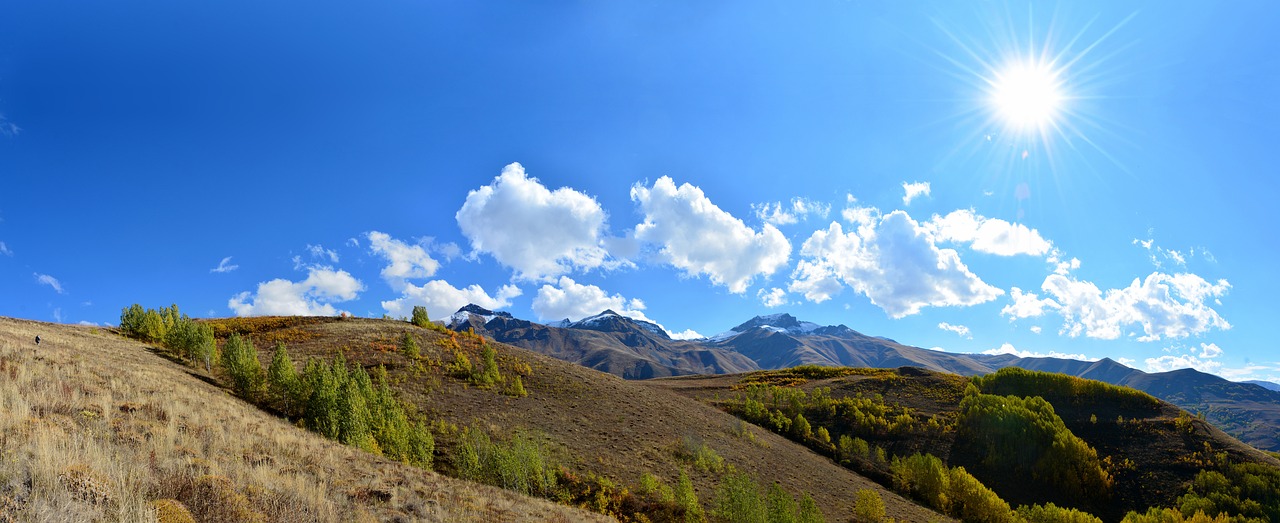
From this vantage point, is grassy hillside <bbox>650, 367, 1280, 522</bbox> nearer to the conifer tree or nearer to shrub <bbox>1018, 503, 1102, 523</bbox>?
shrub <bbox>1018, 503, 1102, 523</bbox>

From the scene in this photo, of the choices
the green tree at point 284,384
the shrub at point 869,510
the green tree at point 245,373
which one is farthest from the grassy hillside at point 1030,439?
the green tree at point 245,373

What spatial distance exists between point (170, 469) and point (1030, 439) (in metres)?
75.2

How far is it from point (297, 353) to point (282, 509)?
45417 millimetres

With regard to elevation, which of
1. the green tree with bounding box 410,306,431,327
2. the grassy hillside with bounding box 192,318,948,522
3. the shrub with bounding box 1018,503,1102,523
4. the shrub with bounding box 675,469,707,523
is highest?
the green tree with bounding box 410,306,431,327

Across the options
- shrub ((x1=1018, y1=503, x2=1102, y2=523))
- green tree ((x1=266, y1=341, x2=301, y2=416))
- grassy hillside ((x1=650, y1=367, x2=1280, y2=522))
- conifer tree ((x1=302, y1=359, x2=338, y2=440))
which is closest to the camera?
conifer tree ((x1=302, y1=359, x2=338, y2=440))

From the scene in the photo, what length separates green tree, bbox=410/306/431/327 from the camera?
6475 centimetres

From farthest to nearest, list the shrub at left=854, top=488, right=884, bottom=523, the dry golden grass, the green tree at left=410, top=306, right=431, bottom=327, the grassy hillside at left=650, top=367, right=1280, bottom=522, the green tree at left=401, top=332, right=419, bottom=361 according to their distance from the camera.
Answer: the green tree at left=410, top=306, right=431, bottom=327 → the grassy hillside at left=650, top=367, right=1280, bottom=522 → the green tree at left=401, top=332, right=419, bottom=361 → the shrub at left=854, top=488, right=884, bottom=523 → the dry golden grass

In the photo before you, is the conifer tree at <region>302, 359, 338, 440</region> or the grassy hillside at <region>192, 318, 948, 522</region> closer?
the conifer tree at <region>302, 359, 338, 440</region>

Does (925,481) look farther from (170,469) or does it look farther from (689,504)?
(170,469)

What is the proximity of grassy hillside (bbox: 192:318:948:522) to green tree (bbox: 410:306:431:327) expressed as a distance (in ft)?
17.9

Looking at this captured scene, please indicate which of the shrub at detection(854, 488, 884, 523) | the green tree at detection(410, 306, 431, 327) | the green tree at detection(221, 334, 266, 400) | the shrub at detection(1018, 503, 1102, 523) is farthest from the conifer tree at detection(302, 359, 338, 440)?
the shrub at detection(1018, 503, 1102, 523)

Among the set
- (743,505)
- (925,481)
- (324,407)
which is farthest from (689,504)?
(925,481)

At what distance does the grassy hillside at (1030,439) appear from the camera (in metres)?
49.9

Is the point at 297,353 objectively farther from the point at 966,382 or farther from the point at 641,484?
the point at 966,382
